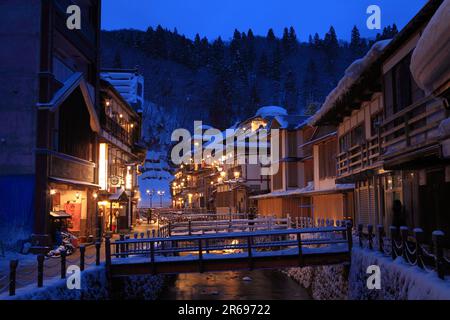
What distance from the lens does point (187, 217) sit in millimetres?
44500

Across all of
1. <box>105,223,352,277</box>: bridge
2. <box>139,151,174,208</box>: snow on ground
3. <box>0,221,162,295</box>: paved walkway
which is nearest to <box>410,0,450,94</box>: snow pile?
<box>0,221,162,295</box>: paved walkway

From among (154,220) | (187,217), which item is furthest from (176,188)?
(187,217)

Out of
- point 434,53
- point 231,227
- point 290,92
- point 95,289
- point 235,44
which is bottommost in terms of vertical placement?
point 95,289

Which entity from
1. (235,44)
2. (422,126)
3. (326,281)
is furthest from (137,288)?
(235,44)

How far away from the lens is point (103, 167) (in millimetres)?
32844

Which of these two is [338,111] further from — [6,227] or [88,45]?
[6,227]

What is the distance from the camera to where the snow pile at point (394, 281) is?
9461 millimetres

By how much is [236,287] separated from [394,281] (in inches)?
556

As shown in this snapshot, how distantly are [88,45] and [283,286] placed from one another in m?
18.5

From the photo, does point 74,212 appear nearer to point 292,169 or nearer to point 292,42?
point 292,169

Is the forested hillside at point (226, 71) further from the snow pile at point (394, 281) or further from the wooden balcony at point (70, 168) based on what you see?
the snow pile at point (394, 281)

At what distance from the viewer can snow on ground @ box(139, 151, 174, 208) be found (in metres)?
123

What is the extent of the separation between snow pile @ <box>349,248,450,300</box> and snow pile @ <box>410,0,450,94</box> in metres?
4.94

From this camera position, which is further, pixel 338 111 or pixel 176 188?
pixel 176 188
